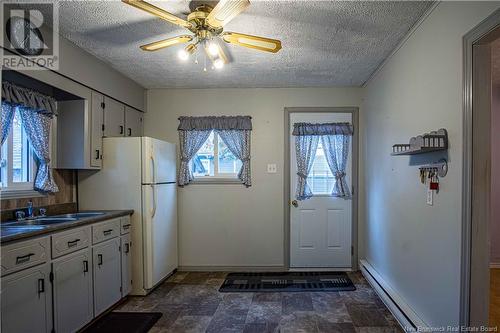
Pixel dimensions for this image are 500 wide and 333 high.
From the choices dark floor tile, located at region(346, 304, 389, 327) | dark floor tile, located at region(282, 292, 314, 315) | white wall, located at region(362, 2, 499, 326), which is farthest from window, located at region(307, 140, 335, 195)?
dark floor tile, located at region(346, 304, 389, 327)

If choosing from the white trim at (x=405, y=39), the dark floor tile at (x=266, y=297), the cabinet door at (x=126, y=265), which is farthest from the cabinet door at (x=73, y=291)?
the white trim at (x=405, y=39)

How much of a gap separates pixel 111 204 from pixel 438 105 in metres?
3.09

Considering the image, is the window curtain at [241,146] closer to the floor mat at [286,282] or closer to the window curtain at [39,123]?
the floor mat at [286,282]

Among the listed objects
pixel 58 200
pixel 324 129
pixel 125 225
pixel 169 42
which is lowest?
pixel 125 225

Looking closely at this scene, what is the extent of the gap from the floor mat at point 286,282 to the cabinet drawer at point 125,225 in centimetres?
122

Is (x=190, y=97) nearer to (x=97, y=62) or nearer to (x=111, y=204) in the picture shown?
(x=97, y=62)

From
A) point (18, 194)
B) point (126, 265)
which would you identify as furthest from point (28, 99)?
point (126, 265)

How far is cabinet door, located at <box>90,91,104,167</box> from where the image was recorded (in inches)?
124

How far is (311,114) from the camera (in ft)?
13.6

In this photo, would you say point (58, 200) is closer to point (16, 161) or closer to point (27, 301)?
point (16, 161)

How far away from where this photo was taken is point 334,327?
2670mm

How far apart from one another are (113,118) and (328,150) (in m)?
2.62

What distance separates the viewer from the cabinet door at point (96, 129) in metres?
3.14

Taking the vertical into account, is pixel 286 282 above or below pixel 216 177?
below
